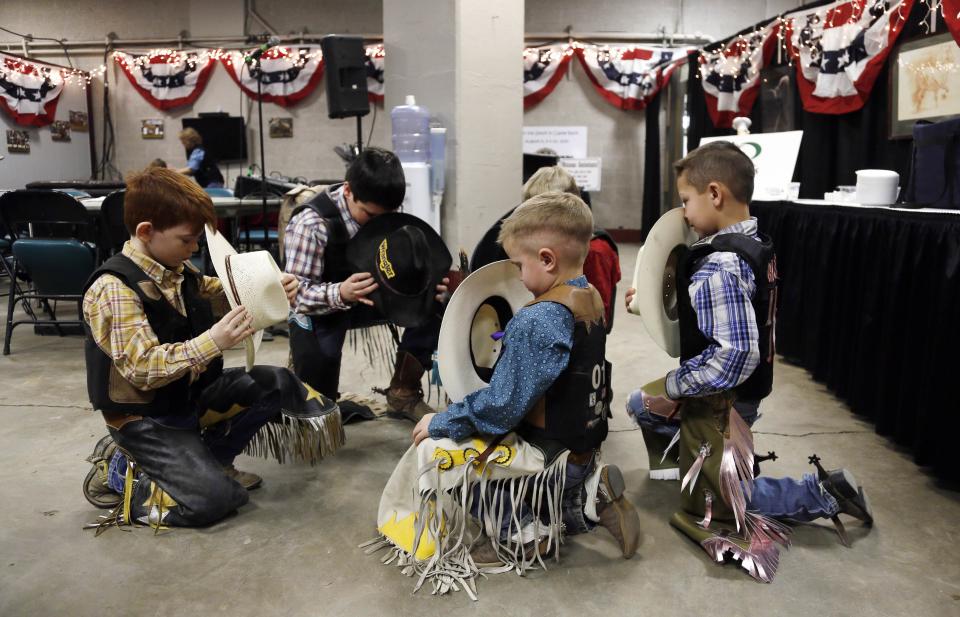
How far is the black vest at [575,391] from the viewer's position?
1.72 meters

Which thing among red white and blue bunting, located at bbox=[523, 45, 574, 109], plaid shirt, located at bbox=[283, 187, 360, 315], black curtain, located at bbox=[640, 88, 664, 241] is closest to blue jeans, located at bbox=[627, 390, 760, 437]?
plaid shirt, located at bbox=[283, 187, 360, 315]

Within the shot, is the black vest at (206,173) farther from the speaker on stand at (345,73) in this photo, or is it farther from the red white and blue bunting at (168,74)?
the speaker on stand at (345,73)

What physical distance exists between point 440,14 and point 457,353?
284cm

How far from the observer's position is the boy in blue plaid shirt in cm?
179

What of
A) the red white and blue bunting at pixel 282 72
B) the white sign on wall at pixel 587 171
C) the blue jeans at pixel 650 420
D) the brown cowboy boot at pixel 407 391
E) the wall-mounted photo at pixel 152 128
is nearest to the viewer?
the blue jeans at pixel 650 420

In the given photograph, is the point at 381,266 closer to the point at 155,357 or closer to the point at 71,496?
the point at 155,357

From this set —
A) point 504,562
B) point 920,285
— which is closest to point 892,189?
point 920,285

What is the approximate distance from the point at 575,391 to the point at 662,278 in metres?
0.52

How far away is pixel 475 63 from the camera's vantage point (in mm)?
4090

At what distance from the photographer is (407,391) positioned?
9.58 ft

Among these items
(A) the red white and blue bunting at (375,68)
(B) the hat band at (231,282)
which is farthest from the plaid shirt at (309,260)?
(A) the red white and blue bunting at (375,68)

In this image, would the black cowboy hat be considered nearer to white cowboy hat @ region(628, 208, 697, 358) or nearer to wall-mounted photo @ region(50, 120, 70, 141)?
white cowboy hat @ region(628, 208, 697, 358)

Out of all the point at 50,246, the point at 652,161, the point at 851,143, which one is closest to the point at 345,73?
the point at 50,246

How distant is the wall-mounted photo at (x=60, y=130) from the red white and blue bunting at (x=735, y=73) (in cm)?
831
